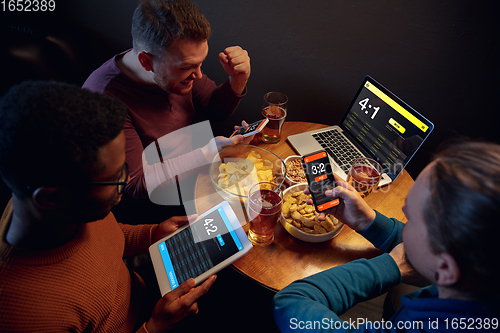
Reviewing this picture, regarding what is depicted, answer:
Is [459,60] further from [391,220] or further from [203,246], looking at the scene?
[203,246]

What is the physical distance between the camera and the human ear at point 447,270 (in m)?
0.58

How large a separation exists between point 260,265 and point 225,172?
40 centimetres

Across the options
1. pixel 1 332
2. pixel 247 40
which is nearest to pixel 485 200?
pixel 1 332

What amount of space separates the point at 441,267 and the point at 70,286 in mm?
953

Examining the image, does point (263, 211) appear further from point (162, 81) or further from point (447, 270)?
point (162, 81)

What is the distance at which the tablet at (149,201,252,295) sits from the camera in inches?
35.8

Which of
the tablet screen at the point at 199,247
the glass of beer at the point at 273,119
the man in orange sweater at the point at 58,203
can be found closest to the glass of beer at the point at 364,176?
the glass of beer at the point at 273,119

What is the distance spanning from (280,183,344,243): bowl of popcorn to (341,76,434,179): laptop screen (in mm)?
500

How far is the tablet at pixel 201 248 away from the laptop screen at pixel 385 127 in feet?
2.65

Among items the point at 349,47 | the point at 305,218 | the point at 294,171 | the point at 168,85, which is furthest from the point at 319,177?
the point at 349,47

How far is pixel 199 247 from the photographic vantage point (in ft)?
3.10

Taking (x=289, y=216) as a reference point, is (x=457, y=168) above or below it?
above

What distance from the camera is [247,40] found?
1.93 meters

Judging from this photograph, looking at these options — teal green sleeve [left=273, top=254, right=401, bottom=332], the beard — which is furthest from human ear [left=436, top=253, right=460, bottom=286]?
the beard
